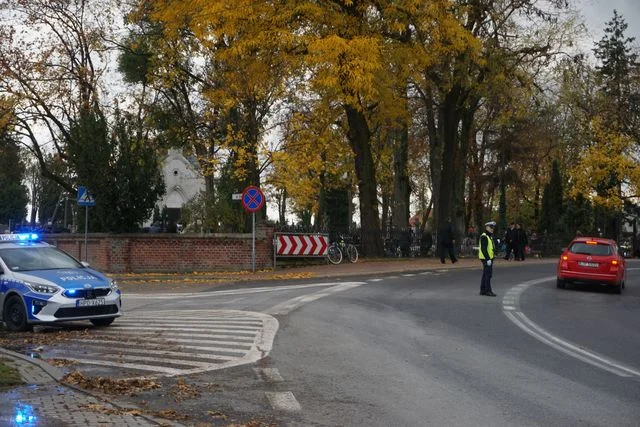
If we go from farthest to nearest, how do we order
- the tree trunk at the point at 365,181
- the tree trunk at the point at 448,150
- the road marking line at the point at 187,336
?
1. the tree trunk at the point at 448,150
2. the tree trunk at the point at 365,181
3. the road marking line at the point at 187,336

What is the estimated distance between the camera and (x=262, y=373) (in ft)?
31.5

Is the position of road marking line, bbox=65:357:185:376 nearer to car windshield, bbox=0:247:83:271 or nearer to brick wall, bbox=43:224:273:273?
car windshield, bbox=0:247:83:271

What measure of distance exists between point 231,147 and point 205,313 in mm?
23420

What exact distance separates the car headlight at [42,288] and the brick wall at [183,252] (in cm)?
1722

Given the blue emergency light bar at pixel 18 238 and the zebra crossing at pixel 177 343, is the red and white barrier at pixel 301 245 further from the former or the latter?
the blue emergency light bar at pixel 18 238

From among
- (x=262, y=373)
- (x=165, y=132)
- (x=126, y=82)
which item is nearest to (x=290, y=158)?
(x=165, y=132)

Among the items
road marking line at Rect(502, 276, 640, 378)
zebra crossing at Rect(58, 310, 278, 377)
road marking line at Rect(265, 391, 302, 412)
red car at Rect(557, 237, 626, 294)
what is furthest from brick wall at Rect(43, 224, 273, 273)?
road marking line at Rect(265, 391, 302, 412)

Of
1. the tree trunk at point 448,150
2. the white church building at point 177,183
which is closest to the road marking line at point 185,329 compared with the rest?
the tree trunk at point 448,150

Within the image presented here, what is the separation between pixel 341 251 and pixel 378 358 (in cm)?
2271

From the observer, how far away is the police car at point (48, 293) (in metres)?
13.3

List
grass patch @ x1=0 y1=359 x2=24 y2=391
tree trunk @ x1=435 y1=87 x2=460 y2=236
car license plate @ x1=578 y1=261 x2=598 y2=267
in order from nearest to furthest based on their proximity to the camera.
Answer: grass patch @ x1=0 y1=359 x2=24 y2=391 < car license plate @ x1=578 y1=261 x2=598 y2=267 < tree trunk @ x1=435 y1=87 x2=460 y2=236

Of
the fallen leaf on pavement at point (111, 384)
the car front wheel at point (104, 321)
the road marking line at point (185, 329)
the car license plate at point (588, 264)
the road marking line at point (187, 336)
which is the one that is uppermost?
the car license plate at point (588, 264)

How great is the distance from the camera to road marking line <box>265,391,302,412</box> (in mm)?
7801

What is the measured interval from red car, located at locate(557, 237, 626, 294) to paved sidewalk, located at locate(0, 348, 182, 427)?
17916 mm
